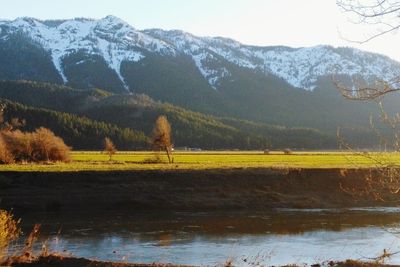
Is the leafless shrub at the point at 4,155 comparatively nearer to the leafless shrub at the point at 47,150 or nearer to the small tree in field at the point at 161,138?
the leafless shrub at the point at 47,150

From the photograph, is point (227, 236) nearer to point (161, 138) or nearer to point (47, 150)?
point (47, 150)

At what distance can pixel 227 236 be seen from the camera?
3588 centimetres

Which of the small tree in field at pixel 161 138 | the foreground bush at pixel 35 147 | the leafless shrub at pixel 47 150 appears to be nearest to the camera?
the foreground bush at pixel 35 147

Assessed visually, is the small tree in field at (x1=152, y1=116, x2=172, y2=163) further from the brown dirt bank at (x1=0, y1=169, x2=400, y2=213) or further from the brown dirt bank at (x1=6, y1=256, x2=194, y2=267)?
the brown dirt bank at (x1=6, y1=256, x2=194, y2=267)

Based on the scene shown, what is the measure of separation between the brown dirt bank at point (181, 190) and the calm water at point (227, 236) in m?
4.04

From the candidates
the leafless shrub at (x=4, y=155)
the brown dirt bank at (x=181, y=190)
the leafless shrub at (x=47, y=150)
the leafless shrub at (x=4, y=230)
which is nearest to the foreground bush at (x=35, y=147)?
the leafless shrub at (x=47, y=150)

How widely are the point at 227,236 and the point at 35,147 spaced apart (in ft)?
161

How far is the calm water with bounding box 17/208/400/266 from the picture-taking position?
2814 cm

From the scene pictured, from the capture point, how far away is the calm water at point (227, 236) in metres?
28.1

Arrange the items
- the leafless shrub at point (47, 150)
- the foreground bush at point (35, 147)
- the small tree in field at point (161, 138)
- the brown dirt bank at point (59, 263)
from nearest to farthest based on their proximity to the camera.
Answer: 1. the brown dirt bank at point (59, 263)
2. the foreground bush at point (35, 147)
3. the leafless shrub at point (47, 150)
4. the small tree in field at point (161, 138)

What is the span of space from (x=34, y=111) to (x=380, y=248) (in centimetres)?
15636

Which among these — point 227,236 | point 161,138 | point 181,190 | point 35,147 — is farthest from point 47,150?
point 227,236

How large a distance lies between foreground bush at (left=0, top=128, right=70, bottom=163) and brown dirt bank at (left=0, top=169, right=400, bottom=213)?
2319 cm

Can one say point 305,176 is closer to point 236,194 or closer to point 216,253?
point 236,194
